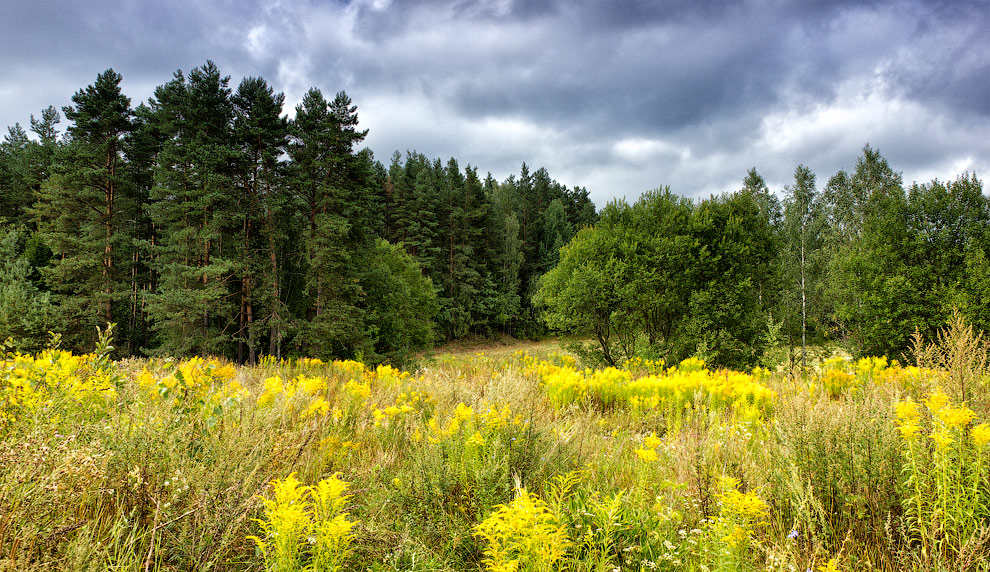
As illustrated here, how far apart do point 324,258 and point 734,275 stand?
1532cm

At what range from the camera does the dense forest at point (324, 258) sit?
14359 millimetres

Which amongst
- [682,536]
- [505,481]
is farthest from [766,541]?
[505,481]

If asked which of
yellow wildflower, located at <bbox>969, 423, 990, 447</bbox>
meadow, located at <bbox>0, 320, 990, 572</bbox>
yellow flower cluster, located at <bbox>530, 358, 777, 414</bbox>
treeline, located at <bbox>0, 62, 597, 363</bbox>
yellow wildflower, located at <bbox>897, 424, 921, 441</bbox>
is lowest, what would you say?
yellow flower cluster, located at <bbox>530, 358, 777, 414</bbox>

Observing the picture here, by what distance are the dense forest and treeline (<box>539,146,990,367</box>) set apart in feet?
0.23

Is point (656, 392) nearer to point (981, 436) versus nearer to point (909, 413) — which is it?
point (909, 413)

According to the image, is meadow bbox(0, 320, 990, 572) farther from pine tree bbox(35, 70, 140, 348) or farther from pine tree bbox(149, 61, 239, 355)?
pine tree bbox(35, 70, 140, 348)

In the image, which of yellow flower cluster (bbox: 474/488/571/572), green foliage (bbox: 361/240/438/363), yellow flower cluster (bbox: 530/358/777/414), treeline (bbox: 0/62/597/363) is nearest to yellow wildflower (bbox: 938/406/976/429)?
yellow flower cluster (bbox: 474/488/571/572)

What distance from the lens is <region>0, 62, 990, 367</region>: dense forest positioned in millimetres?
14359

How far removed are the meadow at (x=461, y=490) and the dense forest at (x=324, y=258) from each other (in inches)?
412

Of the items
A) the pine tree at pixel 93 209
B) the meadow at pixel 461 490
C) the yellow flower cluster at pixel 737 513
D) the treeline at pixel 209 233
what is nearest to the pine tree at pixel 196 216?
the treeline at pixel 209 233

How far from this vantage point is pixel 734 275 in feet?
48.9

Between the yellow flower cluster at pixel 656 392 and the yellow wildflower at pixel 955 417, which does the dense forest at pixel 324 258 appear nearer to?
the yellow flower cluster at pixel 656 392

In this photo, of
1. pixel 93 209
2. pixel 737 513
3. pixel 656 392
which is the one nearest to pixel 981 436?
pixel 737 513

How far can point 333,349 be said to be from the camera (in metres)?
18.3
